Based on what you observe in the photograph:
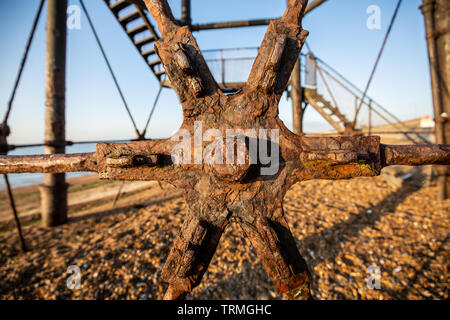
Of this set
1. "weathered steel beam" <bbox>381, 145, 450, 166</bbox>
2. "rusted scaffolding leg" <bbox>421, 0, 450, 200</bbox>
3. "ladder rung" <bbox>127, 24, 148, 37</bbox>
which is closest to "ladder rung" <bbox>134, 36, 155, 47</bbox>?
"ladder rung" <bbox>127, 24, 148, 37</bbox>

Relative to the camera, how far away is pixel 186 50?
1.29 m

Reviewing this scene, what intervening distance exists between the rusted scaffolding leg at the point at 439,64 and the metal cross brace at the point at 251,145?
5.66m

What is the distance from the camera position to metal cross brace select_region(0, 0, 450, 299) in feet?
4.12

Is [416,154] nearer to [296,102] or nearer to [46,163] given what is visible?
[46,163]

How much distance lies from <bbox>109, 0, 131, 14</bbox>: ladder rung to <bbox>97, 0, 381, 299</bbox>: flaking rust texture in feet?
18.6

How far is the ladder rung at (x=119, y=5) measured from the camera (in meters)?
5.47

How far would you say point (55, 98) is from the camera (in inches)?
202

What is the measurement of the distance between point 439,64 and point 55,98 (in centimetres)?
977

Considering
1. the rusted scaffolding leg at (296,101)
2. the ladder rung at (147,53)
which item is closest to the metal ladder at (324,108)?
the rusted scaffolding leg at (296,101)

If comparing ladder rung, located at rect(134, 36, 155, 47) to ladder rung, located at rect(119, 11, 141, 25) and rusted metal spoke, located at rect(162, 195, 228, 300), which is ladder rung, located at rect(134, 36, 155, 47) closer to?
ladder rung, located at rect(119, 11, 141, 25)

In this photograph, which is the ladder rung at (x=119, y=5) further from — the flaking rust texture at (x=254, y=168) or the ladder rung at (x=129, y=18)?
the flaking rust texture at (x=254, y=168)
